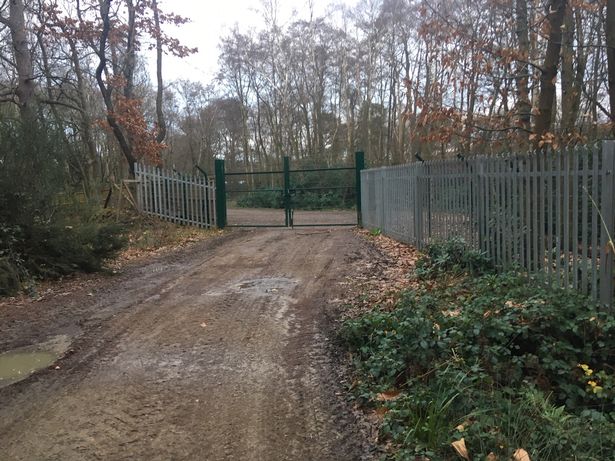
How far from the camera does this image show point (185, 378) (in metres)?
4.71

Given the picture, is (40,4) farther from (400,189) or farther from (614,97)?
(614,97)

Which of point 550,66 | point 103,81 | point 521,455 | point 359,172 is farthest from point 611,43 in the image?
point 103,81

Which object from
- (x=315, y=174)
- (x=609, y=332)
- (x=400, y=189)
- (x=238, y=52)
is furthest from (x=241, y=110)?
(x=609, y=332)

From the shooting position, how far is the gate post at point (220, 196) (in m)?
16.7

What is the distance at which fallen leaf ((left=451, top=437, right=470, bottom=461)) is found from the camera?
10.1ft

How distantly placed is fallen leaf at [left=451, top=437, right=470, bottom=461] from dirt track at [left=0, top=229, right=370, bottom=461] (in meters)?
0.67

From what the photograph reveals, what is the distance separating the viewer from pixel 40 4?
16734 millimetres

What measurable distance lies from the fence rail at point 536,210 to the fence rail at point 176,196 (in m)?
8.15

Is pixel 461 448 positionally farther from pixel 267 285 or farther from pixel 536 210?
pixel 267 285

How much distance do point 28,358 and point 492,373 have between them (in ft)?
14.9

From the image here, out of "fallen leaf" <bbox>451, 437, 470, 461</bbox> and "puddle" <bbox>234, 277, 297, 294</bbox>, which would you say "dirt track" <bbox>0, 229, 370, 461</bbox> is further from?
"fallen leaf" <bbox>451, 437, 470, 461</bbox>

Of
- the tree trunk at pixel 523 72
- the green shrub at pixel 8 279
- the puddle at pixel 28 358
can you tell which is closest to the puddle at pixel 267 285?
the puddle at pixel 28 358

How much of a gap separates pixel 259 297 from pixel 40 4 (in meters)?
14.5

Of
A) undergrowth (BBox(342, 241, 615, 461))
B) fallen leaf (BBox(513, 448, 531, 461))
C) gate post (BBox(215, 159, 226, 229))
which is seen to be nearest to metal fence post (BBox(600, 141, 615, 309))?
undergrowth (BBox(342, 241, 615, 461))
